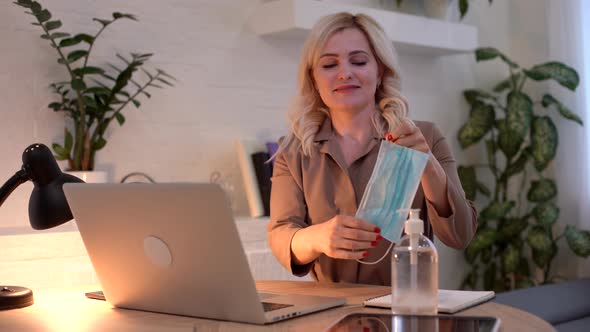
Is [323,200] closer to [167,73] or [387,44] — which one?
[387,44]

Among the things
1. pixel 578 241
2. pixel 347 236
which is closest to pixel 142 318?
pixel 347 236

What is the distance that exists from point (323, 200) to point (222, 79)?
1.56 m

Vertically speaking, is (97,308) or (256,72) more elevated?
(256,72)

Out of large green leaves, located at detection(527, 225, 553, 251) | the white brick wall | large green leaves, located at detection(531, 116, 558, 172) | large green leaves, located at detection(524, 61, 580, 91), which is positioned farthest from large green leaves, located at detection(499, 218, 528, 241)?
the white brick wall

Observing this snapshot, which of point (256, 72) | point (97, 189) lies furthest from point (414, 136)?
point (256, 72)

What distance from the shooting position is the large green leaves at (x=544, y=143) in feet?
14.7

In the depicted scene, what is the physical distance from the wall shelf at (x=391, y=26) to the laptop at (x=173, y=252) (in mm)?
2077

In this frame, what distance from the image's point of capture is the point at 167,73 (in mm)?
3572

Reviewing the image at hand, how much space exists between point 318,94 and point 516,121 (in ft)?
7.57

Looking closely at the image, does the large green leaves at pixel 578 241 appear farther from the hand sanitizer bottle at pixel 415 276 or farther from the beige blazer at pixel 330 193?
the hand sanitizer bottle at pixel 415 276

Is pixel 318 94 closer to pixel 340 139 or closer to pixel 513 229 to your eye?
pixel 340 139

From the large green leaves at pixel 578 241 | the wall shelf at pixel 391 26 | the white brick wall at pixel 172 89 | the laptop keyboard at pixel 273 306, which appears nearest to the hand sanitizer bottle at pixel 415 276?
the laptop keyboard at pixel 273 306


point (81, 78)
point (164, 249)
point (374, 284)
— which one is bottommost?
point (374, 284)

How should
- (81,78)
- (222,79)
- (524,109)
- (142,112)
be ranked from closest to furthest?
(81,78), (142,112), (222,79), (524,109)
